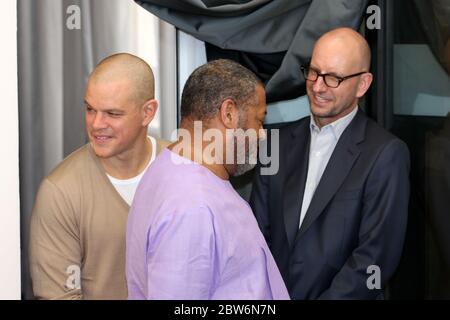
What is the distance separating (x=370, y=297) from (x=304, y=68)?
0.68 metres

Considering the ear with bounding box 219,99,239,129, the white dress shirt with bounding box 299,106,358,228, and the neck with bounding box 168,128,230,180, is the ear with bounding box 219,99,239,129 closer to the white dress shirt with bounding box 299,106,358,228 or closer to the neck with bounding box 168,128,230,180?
the neck with bounding box 168,128,230,180

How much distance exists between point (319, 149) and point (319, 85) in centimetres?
21

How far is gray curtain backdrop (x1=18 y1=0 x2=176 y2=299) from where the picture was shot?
2334mm

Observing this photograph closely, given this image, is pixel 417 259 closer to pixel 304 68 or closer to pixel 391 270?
pixel 391 270

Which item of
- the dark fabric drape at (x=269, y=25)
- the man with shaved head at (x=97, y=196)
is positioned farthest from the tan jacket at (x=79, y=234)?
the dark fabric drape at (x=269, y=25)

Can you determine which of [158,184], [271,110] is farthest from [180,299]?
[271,110]

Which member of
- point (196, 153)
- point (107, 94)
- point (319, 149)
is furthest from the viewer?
point (319, 149)

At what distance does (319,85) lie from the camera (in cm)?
210

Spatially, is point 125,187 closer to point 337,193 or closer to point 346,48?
point 337,193

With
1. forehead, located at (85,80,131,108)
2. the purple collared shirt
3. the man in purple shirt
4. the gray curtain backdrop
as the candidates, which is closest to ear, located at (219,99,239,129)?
the man in purple shirt

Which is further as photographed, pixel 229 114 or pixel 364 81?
pixel 364 81

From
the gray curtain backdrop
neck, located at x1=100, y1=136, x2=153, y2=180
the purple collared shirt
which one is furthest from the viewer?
the gray curtain backdrop

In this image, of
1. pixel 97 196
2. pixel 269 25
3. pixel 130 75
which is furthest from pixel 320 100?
pixel 97 196

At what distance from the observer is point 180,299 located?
1409 millimetres
